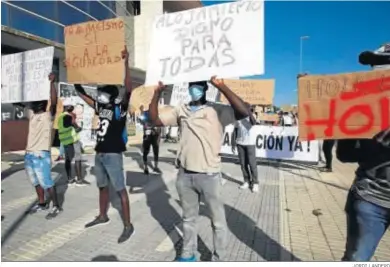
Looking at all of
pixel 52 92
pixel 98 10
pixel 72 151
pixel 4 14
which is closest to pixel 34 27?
pixel 4 14

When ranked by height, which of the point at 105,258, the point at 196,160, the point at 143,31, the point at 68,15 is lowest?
A: the point at 105,258

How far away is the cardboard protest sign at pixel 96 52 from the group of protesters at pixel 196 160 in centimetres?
14

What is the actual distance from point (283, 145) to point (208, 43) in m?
7.91

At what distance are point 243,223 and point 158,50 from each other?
2705 millimetres

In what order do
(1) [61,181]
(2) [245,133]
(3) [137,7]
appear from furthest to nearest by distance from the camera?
(3) [137,7] < (1) [61,181] < (2) [245,133]

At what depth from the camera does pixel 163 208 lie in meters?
5.49

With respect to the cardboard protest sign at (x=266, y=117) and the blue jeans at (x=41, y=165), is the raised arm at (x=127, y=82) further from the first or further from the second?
the cardboard protest sign at (x=266, y=117)

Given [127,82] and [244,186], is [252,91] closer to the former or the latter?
[244,186]

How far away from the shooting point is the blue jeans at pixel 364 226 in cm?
219

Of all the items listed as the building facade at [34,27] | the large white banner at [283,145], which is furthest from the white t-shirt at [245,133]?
the building facade at [34,27]

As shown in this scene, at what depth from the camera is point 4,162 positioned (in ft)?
33.5

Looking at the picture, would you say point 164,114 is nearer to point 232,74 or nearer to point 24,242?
point 232,74

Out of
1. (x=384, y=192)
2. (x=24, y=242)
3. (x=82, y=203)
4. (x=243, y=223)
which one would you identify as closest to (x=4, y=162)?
(x=82, y=203)

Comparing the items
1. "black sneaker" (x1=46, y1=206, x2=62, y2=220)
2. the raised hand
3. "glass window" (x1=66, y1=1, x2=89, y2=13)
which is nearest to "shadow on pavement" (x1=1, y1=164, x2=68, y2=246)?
"black sneaker" (x1=46, y1=206, x2=62, y2=220)
